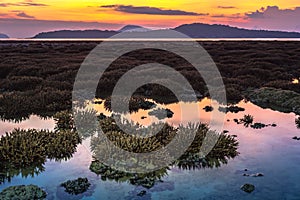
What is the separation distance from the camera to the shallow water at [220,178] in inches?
347

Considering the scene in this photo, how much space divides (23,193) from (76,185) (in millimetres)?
1410

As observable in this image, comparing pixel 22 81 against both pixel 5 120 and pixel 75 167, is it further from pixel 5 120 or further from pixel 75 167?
pixel 75 167

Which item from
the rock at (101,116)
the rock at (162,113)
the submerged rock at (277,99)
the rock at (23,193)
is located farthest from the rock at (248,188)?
the submerged rock at (277,99)

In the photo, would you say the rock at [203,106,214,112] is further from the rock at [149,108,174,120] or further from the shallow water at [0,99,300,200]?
the shallow water at [0,99,300,200]

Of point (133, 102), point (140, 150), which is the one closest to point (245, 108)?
point (133, 102)

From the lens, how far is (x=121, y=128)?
14.3 metres

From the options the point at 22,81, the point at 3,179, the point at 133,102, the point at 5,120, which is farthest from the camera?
the point at 22,81

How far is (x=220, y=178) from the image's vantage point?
988cm

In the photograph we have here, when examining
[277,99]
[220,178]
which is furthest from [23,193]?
[277,99]

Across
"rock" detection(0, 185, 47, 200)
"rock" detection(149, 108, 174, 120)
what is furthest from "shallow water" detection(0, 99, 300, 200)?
"rock" detection(149, 108, 174, 120)

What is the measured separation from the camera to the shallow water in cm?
881

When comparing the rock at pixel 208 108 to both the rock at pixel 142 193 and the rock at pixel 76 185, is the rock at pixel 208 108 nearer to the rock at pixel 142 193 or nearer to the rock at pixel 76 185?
the rock at pixel 142 193

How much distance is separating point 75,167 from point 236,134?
23.8 ft

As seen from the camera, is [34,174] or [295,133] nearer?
[34,174]
